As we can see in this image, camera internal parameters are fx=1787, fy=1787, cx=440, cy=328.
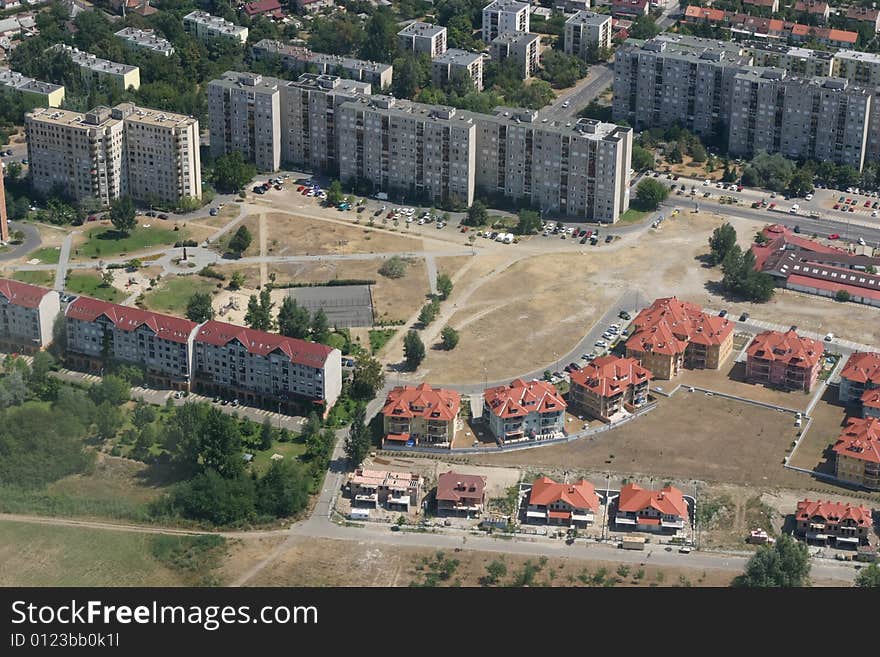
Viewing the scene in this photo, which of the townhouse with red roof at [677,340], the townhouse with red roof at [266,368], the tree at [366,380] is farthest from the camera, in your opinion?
the townhouse with red roof at [677,340]

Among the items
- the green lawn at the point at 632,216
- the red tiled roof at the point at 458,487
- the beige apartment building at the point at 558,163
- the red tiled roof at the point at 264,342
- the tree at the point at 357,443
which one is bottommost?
the red tiled roof at the point at 458,487

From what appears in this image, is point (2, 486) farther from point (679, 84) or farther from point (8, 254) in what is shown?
point (679, 84)

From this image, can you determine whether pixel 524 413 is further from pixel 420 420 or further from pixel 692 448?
pixel 692 448

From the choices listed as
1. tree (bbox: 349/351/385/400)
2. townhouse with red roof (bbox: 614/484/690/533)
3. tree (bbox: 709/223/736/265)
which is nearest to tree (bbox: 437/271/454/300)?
tree (bbox: 349/351/385/400)


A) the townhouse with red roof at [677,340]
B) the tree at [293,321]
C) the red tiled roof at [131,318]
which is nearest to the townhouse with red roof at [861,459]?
the townhouse with red roof at [677,340]

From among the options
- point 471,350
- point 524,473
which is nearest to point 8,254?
point 471,350

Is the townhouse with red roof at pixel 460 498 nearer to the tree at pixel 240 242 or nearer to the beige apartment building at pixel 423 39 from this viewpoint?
the tree at pixel 240 242

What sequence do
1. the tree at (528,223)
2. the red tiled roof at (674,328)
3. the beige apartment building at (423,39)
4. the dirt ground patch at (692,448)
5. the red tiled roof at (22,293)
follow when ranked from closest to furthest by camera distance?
the dirt ground patch at (692,448) < the red tiled roof at (674,328) < the red tiled roof at (22,293) < the tree at (528,223) < the beige apartment building at (423,39)
